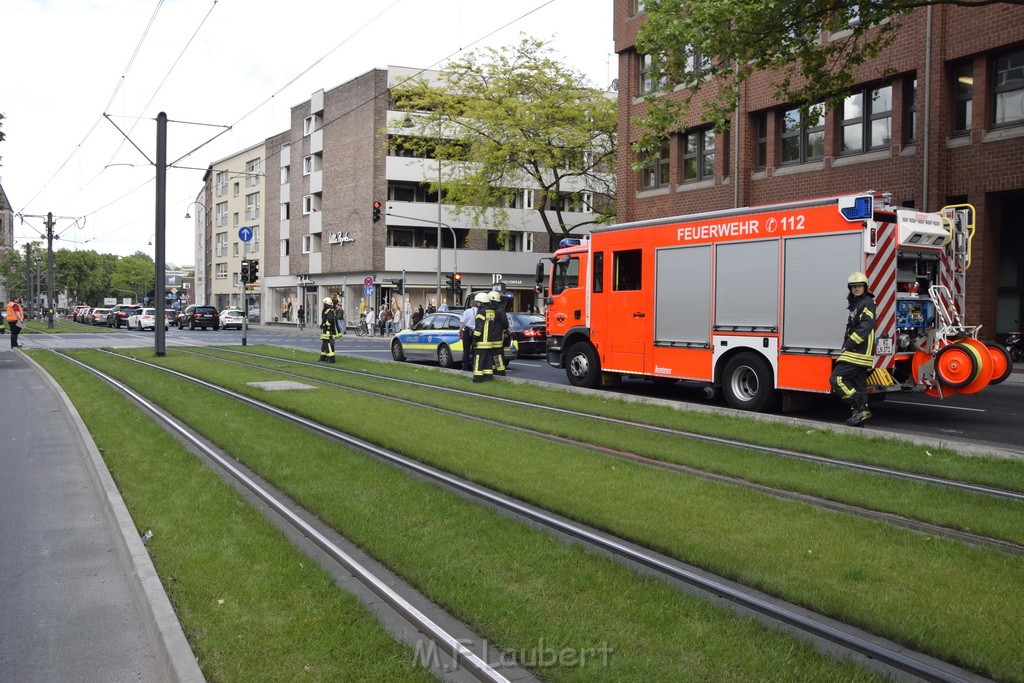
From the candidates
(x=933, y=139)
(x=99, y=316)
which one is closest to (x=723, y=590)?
(x=933, y=139)

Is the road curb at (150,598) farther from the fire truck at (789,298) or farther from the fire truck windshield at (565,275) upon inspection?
the fire truck windshield at (565,275)

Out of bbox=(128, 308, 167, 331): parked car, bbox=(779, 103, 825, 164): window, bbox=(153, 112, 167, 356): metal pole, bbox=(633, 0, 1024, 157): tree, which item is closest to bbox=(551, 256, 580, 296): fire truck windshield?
bbox=(633, 0, 1024, 157): tree

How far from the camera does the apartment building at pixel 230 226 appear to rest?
73.8 metres

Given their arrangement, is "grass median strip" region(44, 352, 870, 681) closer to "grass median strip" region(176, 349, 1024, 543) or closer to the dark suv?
"grass median strip" region(176, 349, 1024, 543)

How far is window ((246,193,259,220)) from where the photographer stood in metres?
74.2

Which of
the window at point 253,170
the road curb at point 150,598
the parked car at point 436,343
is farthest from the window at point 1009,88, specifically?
the window at point 253,170

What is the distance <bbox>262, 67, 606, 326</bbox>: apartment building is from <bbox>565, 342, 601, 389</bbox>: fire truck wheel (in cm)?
3245

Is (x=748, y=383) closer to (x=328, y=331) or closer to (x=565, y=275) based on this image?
(x=565, y=275)

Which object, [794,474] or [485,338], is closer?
[794,474]

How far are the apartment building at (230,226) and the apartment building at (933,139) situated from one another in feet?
167

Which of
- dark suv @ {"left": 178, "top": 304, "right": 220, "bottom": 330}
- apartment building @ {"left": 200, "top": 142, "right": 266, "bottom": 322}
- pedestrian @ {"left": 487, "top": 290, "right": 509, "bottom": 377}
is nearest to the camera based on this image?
pedestrian @ {"left": 487, "top": 290, "right": 509, "bottom": 377}

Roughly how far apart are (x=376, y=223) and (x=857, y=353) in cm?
4534

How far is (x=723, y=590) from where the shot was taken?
4898 mm

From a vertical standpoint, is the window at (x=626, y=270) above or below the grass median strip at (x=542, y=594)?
above
